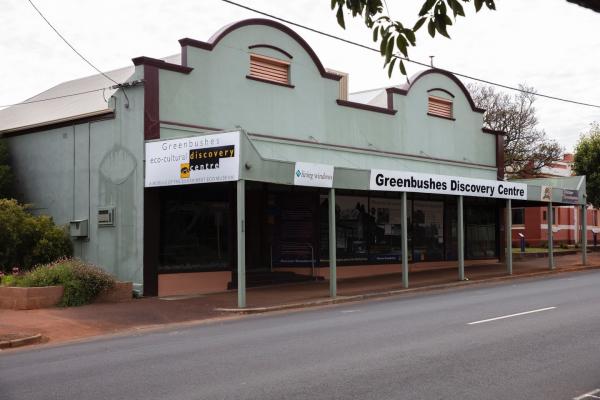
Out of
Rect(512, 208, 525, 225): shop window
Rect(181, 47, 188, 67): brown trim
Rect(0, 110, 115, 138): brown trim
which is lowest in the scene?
Rect(512, 208, 525, 225): shop window

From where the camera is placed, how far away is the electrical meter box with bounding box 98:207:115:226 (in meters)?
18.3

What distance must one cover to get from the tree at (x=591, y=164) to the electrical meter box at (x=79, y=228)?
81.0 ft

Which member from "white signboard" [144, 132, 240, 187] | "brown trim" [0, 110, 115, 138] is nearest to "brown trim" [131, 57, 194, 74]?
→ "brown trim" [0, 110, 115, 138]

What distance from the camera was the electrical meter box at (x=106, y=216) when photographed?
18.3 m

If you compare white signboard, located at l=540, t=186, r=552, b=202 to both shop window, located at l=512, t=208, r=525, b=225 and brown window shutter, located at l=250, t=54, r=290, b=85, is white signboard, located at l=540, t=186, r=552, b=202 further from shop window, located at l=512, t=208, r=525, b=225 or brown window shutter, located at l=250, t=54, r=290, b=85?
shop window, located at l=512, t=208, r=525, b=225

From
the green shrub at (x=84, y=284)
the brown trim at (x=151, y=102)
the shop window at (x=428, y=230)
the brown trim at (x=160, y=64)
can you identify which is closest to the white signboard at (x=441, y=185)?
the shop window at (x=428, y=230)

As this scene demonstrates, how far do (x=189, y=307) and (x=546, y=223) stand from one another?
36362 mm

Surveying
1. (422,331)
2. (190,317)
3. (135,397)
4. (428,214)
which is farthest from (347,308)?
(428,214)

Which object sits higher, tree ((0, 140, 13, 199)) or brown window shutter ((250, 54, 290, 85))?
brown window shutter ((250, 54, 290, 85))

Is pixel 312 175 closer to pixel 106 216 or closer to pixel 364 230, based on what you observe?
pixel 106 216

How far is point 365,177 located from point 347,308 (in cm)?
445

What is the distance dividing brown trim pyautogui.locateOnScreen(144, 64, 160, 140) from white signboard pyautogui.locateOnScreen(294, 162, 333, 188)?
3.92 metres

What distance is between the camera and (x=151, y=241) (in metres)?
17.7

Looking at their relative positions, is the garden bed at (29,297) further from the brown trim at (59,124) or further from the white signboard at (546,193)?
the white signboard at (546,193)
